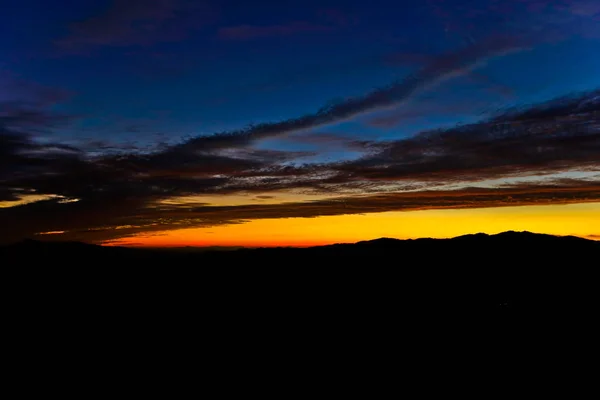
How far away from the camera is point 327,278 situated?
2766 inches

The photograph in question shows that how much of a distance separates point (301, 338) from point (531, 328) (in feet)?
67.8

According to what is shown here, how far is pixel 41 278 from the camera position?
63594 millimetres

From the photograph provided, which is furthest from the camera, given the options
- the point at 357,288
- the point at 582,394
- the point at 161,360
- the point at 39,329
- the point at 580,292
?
the point at 357,288

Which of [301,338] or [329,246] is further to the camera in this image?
[329,246]

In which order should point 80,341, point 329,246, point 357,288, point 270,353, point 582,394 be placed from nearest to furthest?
1. point 582,394
2. point 270,353
3. point 80,341
4. point 357,288
5. point 329,246

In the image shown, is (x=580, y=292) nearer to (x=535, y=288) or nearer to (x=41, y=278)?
(x=535, y=288)

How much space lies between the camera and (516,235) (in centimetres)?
10512

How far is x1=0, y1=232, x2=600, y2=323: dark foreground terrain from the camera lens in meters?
50.4

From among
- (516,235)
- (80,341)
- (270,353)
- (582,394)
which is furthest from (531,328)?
(516,235)

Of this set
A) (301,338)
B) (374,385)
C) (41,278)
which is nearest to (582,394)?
(374,385)

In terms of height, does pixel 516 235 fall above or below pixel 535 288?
above

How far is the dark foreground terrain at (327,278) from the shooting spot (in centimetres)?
5041

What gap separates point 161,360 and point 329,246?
83.1 m

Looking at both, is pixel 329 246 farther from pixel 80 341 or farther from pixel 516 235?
pixel 80 341
